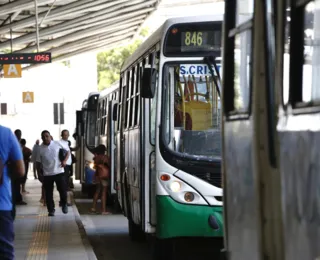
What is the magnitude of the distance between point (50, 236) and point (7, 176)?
8.22 meters

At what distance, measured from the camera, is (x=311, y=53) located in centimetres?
512

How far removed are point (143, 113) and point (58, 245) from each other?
287 centimetres

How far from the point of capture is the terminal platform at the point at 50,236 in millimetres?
13891

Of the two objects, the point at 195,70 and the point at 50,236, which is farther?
the point at 50,236

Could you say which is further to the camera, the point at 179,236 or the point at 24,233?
the point at 24,233

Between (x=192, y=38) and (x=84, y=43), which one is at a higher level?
(x=84, y=43)

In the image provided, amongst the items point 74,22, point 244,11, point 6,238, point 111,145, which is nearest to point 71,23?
point 74,22

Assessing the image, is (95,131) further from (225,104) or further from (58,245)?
(225,104)

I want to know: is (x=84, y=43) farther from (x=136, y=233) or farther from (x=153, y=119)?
(x=153, y=119)

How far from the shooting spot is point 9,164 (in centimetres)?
862

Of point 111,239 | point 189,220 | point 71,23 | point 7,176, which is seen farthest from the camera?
point 71,23

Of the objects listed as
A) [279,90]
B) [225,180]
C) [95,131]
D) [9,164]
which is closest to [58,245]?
[9,164]

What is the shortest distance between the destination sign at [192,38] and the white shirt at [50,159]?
8.87 m

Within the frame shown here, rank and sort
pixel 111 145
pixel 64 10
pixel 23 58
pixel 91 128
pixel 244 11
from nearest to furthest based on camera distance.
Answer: pixel 244 11 < pixel 111 145 < pixel 23 58 < pixel 91 128 < pixel 64 10
